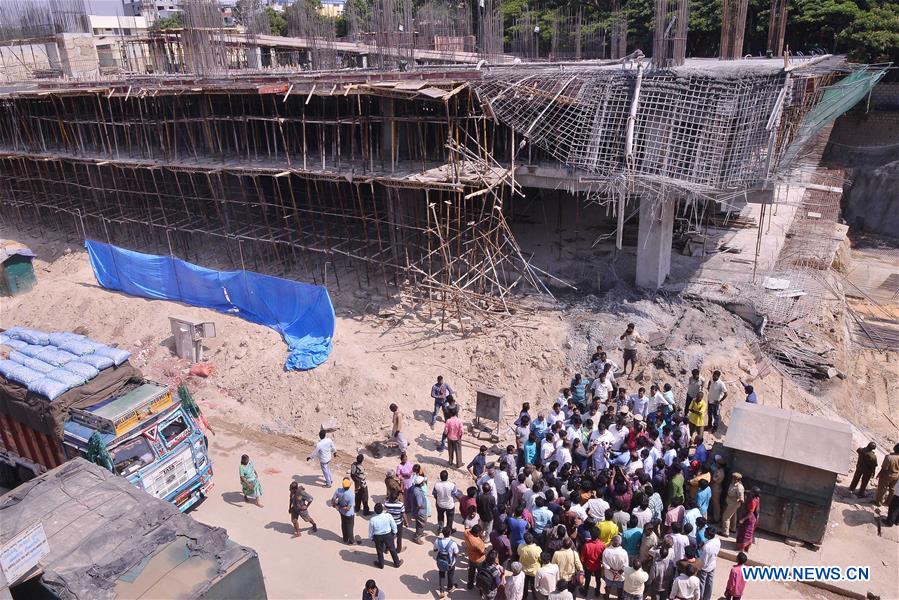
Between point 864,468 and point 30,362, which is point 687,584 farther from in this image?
point 30,362

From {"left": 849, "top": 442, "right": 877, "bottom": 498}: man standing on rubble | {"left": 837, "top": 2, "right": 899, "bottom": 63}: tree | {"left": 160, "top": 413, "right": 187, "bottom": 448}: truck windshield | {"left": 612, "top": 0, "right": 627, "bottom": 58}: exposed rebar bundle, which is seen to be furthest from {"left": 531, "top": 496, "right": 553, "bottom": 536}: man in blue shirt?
{"left": 837, "top": 2, "right": 899, "bottom": 63}: tree

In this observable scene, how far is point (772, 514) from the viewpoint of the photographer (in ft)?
30.9

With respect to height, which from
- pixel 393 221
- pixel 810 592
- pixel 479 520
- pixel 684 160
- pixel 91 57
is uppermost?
pixel 91 57

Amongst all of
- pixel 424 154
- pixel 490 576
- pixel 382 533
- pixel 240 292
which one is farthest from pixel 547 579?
pixel 240 292

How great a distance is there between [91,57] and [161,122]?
17592 millimetres

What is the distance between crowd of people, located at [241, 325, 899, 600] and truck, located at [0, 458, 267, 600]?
1.75m

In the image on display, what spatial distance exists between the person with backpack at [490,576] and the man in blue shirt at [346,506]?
83.7 inches

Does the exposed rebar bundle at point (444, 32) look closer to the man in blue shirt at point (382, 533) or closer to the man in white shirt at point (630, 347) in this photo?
the man in white shirt at point (630, 347)

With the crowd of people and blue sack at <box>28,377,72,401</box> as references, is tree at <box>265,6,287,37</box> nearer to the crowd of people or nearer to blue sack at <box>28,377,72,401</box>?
blue sack at <box>28,377,72,401</box>

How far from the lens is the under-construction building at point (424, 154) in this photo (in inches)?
592

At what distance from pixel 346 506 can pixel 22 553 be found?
384 cm

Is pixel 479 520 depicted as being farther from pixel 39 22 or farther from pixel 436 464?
pixel 39 22

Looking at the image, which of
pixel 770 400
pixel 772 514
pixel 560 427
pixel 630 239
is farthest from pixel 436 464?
pixel 630 239

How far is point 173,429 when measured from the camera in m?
10.2
